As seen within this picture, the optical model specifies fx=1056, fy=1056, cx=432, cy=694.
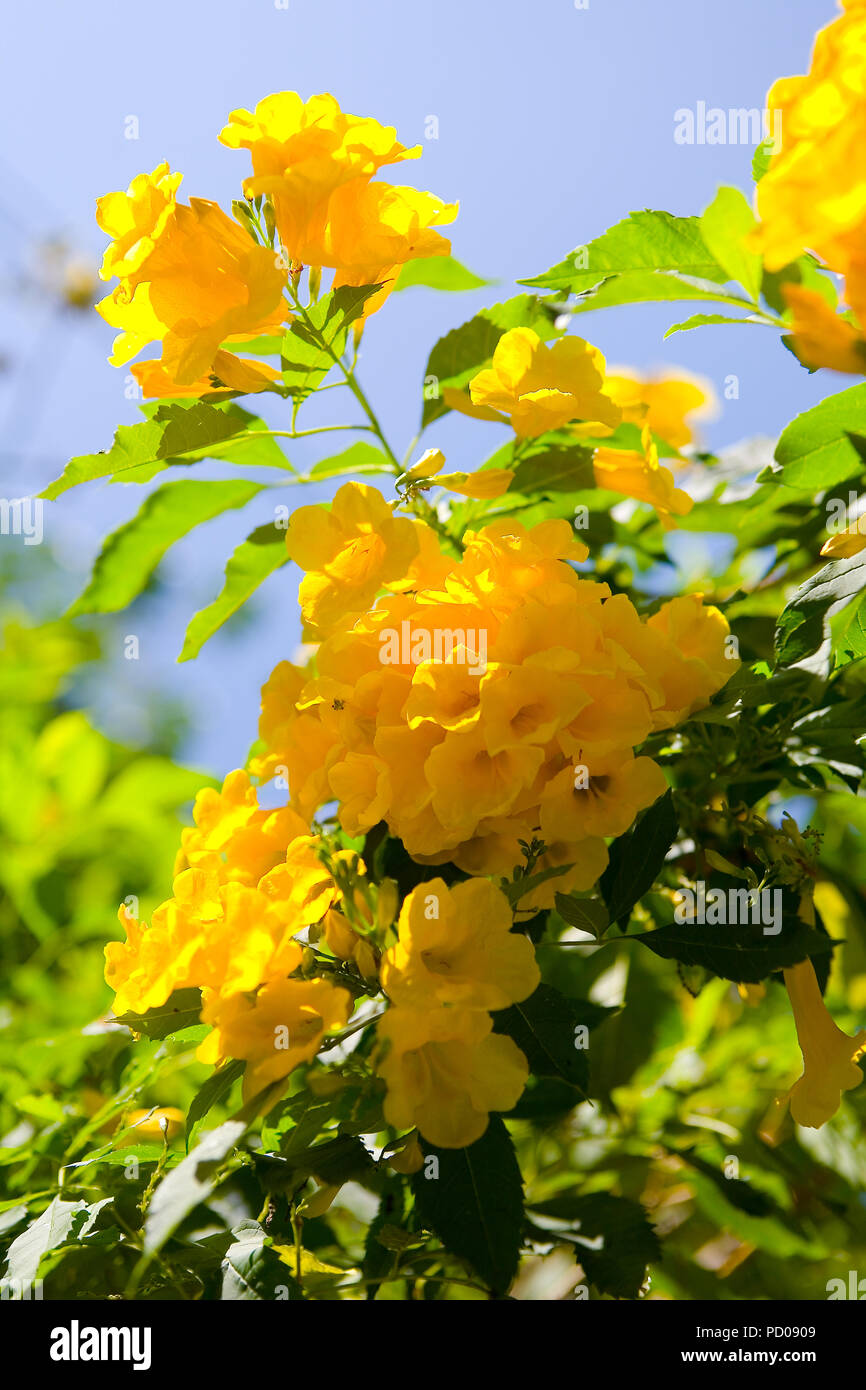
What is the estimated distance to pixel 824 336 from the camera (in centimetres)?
72

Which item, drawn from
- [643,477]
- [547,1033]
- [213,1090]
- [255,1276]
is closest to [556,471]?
[643,477]

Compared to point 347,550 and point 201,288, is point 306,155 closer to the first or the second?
point 201,288

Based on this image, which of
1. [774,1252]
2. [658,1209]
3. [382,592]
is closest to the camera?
[382,592]

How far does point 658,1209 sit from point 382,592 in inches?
35.4

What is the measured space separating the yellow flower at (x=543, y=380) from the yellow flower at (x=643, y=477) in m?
0.08

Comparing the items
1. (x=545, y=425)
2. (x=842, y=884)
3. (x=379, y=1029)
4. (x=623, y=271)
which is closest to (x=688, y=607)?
(x=545, y=425)

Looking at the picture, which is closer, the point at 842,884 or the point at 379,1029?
the point at 379,1029

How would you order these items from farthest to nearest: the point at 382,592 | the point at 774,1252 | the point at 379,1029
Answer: the point at 774,1252 < the point at 382,592 < the point at 379,1029

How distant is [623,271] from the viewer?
961 mm

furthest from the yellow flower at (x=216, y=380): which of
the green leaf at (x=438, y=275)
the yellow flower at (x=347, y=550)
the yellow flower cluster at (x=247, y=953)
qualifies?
the yellow flower cluster at (x=247, y=953)

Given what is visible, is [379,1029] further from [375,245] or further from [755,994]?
[375,245]

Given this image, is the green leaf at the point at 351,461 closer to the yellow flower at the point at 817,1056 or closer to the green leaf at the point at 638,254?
the green leaf at the point at 638,254

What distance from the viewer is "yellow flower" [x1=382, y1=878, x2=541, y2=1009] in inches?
28.4

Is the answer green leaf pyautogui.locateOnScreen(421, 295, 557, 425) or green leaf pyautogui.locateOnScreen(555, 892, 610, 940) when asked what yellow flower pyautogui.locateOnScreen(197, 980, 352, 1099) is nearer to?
green leaf pyautogui.locateOnScreen(555, 892, 610, 940)
